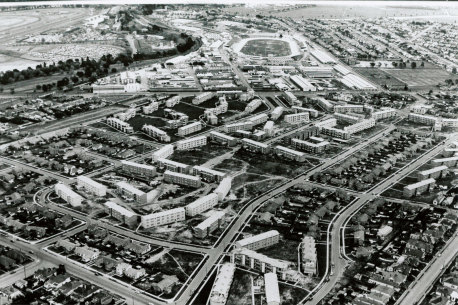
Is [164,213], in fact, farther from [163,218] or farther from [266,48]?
[266,48]

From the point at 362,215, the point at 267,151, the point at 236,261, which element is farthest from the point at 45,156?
the point at 362,215

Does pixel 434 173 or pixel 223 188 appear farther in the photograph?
pixel 434 173

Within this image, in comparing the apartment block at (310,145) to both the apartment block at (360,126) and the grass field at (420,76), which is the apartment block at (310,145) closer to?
the apartment block at (360,126)

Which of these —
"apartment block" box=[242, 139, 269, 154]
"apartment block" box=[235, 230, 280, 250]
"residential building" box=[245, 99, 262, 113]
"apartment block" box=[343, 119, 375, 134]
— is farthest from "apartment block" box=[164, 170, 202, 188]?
"residential building" box=[245, 99, 262, 113]

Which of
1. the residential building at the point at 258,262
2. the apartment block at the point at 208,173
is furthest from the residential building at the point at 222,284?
the apartment block at the point at 208,173

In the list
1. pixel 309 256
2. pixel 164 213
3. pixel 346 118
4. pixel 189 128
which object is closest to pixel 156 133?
pixel 189 128

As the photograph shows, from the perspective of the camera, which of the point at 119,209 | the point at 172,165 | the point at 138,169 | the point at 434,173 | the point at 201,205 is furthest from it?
the point at 172,165

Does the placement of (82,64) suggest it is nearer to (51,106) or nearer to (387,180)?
(51,106)
